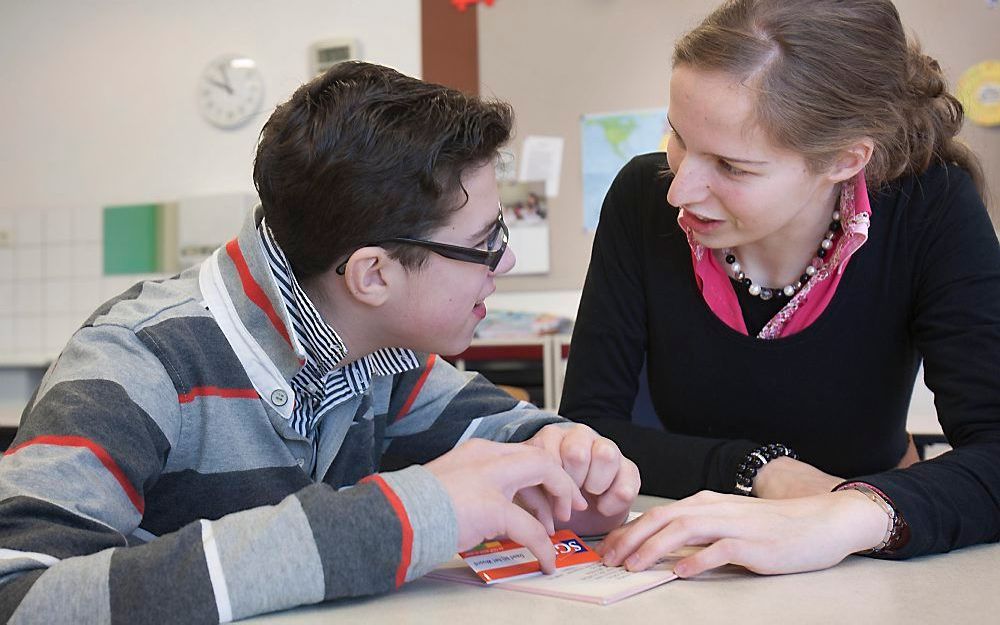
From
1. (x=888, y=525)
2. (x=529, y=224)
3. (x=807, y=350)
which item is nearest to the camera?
Answer: (x=888, y=525)

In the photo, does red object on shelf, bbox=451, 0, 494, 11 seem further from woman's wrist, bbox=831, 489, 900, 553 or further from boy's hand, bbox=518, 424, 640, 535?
woman's wrist, bbox=831, 489, 900, 553

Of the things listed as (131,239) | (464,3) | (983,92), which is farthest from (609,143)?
(131,239)

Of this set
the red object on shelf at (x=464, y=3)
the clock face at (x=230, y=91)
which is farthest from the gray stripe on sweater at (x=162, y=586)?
the clock face at (x=230, y=91)

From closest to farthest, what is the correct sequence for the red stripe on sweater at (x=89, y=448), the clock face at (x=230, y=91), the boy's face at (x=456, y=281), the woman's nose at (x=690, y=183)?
the red stripe on sweater at (x=89, y=448)
the boy's face at (x=456, y=281)
the woman's nose at (x=690, y=183)
the clock face at (x=230, y=91)

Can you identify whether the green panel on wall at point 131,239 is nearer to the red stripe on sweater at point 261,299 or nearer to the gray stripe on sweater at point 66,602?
the red stripe on sweater at point 261,299

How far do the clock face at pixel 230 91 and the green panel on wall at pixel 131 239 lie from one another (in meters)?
0.57

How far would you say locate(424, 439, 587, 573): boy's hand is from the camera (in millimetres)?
802

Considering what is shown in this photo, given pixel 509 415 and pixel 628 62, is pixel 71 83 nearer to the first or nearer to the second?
pixel 628 62

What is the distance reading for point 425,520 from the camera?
2.53 feet

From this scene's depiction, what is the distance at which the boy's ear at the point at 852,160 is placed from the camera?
1.27 metres

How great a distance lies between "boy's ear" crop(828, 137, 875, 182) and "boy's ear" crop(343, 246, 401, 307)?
0.59 metres

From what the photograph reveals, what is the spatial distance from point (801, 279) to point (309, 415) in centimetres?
71

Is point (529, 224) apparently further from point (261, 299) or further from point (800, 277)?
point (261, 299)

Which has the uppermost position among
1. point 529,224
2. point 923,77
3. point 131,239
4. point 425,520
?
point 923,77
